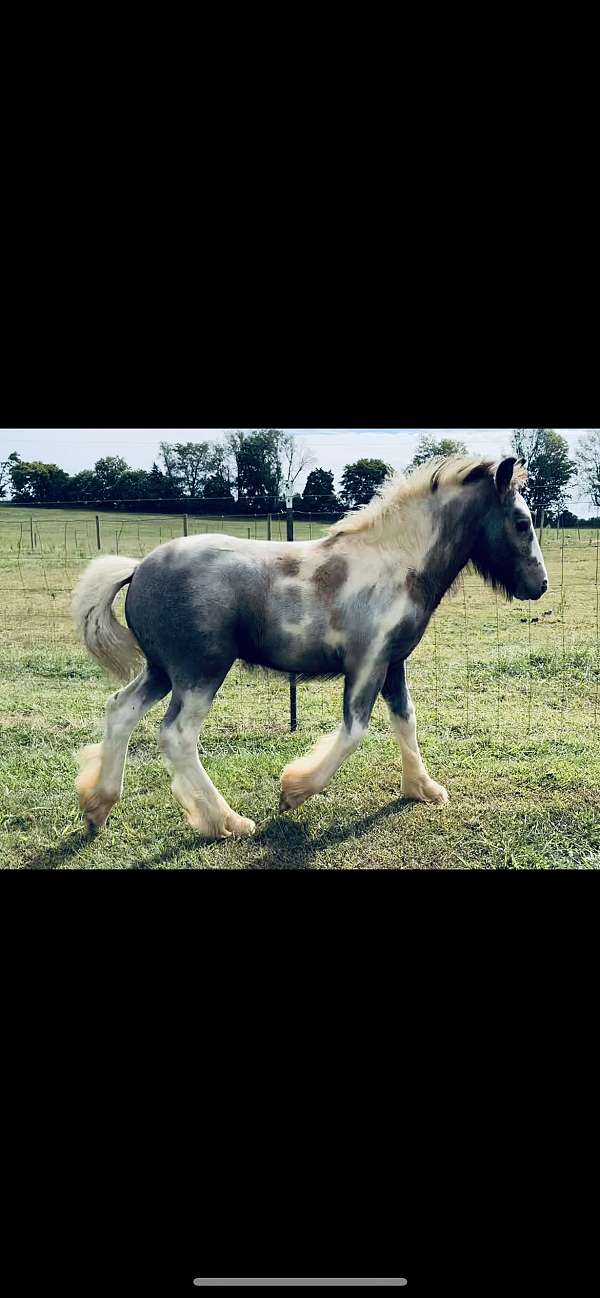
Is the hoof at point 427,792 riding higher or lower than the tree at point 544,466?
lower

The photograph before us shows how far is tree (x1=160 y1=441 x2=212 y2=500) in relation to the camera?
353 centimetres

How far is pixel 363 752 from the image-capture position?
3783 mm

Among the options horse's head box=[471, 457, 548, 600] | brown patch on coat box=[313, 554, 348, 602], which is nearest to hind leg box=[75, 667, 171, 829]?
brown patch on coat box=[313, 554, 348, 602]

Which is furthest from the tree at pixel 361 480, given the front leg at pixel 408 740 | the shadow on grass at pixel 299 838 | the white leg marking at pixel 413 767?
the shadow on grass at pixel 299 838

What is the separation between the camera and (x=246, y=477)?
3.84m

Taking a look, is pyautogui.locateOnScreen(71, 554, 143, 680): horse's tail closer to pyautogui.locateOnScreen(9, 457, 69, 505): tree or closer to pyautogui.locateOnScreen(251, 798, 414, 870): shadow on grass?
pyautogui.locateOnScreen(9, 457, 69, 505): tree

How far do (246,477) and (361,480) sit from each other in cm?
62

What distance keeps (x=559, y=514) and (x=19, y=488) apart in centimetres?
258

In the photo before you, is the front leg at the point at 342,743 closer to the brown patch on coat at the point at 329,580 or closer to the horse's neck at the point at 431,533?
the brown patch on coat at the point at 329,580

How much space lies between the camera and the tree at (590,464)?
11.5ft

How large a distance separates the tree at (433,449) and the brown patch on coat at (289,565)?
0.69 metres

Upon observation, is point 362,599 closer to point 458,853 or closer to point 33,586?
point 458,853

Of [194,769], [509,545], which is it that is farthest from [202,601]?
[509,545]

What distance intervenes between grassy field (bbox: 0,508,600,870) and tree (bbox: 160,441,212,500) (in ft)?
0.51
